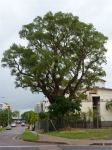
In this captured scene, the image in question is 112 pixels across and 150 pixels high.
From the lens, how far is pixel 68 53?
203ft

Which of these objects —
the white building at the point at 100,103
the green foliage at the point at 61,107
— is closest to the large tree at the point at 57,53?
the green foliage at the point at 61,107

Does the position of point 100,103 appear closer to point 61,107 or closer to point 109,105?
point 109,105

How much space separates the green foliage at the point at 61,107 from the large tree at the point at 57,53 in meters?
1.79

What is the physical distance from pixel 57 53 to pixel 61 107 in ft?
25.5

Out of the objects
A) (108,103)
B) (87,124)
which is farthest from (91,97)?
(87,124)

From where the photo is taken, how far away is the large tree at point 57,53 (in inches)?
2368

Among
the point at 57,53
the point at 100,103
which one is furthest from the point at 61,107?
the point at 100,103

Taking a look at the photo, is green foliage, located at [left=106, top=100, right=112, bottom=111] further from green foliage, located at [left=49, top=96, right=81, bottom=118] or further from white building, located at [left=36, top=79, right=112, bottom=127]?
green foliage, located at [left=49, top=96, right=81, bottom=118]

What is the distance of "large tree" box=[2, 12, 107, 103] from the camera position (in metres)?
60.2

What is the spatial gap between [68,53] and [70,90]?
5625 mm

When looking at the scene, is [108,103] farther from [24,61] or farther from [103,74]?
[24,61]

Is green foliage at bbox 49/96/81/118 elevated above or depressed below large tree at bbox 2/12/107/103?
below

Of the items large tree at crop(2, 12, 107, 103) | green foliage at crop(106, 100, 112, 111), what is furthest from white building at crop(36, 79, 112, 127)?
large tree at crop(2, 12, 107, 103)

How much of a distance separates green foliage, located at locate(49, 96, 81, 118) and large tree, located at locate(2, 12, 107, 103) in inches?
70.3
